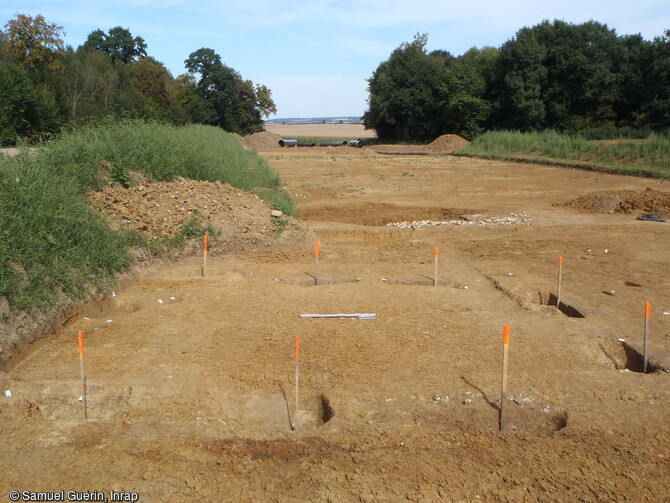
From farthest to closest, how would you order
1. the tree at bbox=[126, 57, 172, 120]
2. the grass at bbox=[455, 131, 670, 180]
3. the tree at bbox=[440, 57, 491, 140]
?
the tree at bbox=[440, 57, 491, 140] < the tree at bbox=[126, 57, 172, 120] < the grass at bbox=[455, 131, 670, 180]

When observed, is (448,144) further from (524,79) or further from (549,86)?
(549,86)

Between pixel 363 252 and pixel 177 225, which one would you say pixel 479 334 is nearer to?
pixel 363 252

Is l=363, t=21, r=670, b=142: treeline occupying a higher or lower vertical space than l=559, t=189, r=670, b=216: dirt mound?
higher

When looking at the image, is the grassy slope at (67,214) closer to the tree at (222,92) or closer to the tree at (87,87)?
the tree at (87,87)

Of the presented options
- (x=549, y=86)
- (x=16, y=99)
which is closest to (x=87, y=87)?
(x=16, y=99)

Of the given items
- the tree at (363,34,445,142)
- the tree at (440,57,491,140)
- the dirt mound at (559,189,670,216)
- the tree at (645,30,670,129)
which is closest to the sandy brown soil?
the dirt mound at (559,189,670,216)

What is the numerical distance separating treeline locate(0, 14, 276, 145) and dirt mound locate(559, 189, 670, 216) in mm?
12442

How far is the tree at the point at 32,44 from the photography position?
32438 mm

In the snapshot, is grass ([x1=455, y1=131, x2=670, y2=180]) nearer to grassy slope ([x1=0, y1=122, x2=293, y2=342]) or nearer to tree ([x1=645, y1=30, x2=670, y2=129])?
tree ([x1=645, y1=30, x2=670, y2=129])

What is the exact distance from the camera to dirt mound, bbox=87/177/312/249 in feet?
36.0

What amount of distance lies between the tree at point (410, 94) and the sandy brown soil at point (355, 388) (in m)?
42.5

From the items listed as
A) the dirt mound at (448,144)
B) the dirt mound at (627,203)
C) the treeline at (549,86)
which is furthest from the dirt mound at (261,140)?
the dirt mound at (627,203)

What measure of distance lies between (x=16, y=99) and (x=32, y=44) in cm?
1056

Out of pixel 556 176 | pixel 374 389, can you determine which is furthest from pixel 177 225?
pixel 556 176
